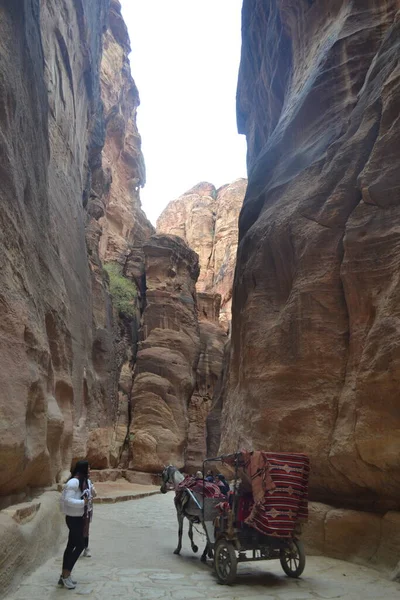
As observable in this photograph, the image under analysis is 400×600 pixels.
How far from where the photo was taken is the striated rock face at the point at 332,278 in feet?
23.8

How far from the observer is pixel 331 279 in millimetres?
8711

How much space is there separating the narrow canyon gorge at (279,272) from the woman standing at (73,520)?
51cm

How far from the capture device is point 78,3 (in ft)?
52.5

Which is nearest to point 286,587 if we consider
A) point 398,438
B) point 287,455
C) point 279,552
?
point 279,552

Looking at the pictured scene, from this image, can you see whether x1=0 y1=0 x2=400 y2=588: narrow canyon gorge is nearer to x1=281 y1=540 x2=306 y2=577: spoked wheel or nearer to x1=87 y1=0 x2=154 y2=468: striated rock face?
x1=281 y1=540 x2=306 y2=577: spoked wheel

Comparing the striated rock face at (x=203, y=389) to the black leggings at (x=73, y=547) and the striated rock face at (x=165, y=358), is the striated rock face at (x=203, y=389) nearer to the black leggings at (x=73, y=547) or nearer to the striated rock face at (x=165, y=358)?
the striated rock face at (x=165, y=358)

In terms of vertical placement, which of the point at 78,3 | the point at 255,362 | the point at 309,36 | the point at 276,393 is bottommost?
the point at 276,393

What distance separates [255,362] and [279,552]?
398cm

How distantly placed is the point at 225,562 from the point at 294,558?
919 mm

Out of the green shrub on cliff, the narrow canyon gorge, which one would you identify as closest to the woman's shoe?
the narrow canyon gorge

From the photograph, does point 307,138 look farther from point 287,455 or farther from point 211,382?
point 211,382

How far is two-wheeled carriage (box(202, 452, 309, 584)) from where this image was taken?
6199mm

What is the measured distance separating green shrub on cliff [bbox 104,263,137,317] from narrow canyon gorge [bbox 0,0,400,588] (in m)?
12.3

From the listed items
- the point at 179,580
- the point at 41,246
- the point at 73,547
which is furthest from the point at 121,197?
the point at 73,547
